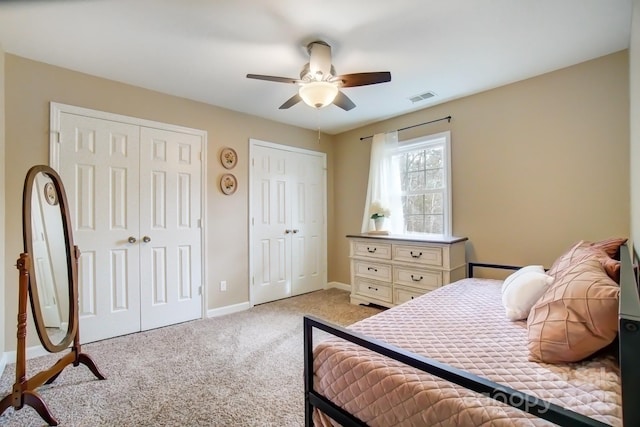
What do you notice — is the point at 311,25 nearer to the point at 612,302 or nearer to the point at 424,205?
the point at 612,302

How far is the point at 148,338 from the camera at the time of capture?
9.07ft

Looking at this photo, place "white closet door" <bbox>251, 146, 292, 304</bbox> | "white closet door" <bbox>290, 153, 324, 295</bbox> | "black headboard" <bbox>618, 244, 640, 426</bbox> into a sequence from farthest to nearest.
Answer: "white closet door" <bbox>290, 153, 324, 295</bbox>
"white closet door" <bbox>251, 146, 292, 304</bbox>
"black headboard" <bbox>618, 244, 640, 426</bbox>

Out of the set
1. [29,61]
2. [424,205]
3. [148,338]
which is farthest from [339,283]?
[29,61]

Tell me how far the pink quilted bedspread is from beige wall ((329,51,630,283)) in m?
1.57

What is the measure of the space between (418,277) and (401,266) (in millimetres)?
228

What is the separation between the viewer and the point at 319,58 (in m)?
2.17

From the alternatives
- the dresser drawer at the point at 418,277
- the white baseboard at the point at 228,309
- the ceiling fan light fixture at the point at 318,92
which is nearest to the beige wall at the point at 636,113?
the dresser drawer at the point at 418,277

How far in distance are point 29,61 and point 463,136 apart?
4126 millimetres

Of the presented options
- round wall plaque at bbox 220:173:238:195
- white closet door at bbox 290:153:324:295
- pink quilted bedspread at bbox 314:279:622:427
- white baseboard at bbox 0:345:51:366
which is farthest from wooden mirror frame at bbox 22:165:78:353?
white closet door at bbox 290:153:324:295

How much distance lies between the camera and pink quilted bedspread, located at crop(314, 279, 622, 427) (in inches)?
37.0

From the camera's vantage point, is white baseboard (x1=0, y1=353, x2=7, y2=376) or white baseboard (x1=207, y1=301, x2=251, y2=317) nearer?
white baseboard (x1=0, y1=353, x2=7, y2=376)

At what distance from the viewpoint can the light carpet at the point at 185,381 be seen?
170 centimetres

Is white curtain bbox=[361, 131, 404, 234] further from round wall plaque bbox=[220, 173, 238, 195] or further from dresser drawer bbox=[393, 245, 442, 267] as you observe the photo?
round wall plaque bbox=[220, 173, 238, 195]

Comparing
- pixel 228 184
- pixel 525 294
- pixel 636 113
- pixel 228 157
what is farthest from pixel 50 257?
pixel 636 113
